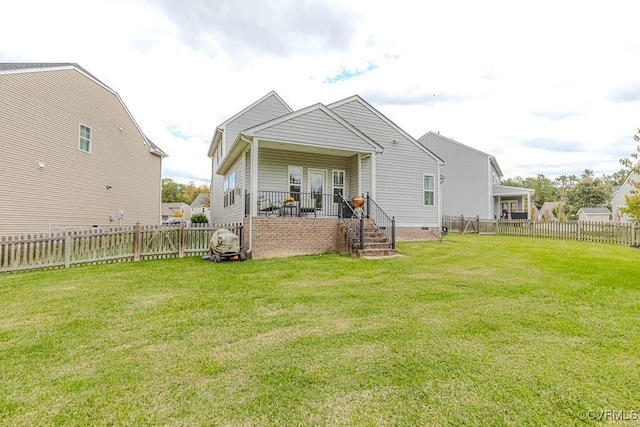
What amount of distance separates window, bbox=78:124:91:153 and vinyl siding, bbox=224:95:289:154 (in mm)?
5974

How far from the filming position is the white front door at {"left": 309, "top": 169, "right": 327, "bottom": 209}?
1283 cm

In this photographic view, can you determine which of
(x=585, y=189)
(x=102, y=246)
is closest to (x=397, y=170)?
(x=102, y=246)

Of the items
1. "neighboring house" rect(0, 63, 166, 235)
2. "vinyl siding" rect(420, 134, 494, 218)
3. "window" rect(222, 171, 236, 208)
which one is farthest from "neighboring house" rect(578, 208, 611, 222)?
"neighboring house" rect(0, 63, 166, 235)

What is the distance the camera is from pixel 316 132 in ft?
35.3

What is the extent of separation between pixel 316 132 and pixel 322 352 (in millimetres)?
8806

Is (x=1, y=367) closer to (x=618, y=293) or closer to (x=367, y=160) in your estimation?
(x=618, y=293)

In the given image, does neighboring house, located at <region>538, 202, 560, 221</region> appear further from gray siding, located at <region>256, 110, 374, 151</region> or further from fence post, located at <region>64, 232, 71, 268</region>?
fence post, located at <region>64, 232, 71, 268</region>

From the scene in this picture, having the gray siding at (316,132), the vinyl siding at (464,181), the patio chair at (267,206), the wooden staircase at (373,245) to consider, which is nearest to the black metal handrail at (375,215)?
the wooden staircase at (373,245)

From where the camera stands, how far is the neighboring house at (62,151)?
1051cm

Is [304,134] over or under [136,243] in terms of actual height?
over

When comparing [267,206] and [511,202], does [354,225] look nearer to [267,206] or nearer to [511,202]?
[267,206]

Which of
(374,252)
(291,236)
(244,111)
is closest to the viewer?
(374,252)

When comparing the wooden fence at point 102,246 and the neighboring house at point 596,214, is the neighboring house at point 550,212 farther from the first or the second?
the wooden fence at point 102,246

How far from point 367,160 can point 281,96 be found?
8.43 metres
